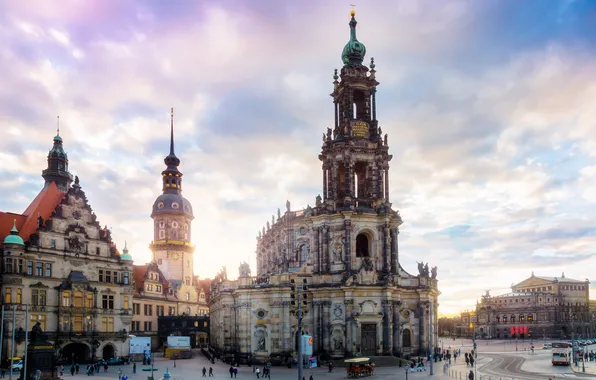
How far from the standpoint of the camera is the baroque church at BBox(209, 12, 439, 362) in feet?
239

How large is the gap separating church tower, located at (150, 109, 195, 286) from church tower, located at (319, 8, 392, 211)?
5094 centimetres

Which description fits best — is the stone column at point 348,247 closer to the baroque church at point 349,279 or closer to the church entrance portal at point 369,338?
the baroque church at point 349,279

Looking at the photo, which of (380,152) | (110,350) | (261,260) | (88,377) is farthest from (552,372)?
(261,260)

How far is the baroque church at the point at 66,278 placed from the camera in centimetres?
6956

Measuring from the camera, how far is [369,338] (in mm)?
72750

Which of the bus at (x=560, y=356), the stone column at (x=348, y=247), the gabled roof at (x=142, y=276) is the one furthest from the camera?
the gabled roof at (x=142, y=276)

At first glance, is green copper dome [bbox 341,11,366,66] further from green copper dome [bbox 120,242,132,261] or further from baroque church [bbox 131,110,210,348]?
baroque church [bbox 131,110,210,348]

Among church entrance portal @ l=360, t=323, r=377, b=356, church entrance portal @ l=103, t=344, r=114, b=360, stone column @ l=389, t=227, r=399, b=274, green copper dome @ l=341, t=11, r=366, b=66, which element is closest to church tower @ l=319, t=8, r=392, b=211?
green copper dome @ l=341, t=11, r=366, b=66

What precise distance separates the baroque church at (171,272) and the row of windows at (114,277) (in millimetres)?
21572

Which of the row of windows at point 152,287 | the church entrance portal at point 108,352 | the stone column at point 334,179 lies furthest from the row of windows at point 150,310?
the stone column at point 334,179

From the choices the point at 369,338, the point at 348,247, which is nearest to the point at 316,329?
the point at 369,338

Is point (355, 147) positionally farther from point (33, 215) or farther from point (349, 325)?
point (33, 215)

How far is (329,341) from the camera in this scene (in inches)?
2869

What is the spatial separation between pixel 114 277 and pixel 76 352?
1051 cm
